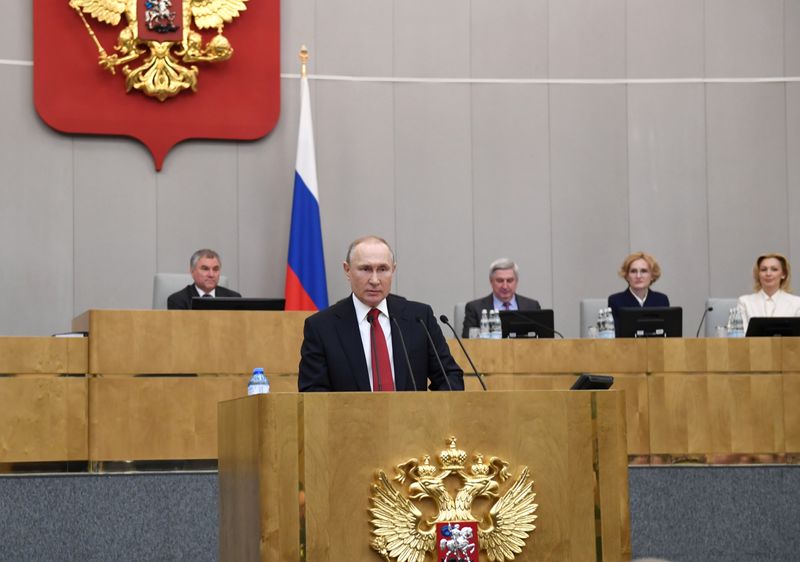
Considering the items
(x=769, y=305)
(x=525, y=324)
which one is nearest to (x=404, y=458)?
(x=525, y=324)

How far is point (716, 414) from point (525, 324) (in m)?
1.10

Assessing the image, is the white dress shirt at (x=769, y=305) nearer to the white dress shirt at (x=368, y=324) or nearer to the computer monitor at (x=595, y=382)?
the white dress shirt at (x=368, y=324)

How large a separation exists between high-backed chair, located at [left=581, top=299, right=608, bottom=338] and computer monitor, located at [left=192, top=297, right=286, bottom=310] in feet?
7.05

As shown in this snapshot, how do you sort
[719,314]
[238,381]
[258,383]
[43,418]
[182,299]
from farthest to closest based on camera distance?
[719,314]
[182,299]
[238,381]
[43,418]
[258,383]

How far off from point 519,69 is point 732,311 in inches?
113

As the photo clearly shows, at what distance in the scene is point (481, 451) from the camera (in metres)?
3.10

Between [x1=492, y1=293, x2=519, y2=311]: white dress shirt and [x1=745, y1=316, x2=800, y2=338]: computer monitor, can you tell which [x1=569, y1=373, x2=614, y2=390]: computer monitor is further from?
[x1=492, y1=293, x2=519, y2=311]: white dress shirt

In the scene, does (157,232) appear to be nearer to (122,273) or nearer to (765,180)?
(122,273)

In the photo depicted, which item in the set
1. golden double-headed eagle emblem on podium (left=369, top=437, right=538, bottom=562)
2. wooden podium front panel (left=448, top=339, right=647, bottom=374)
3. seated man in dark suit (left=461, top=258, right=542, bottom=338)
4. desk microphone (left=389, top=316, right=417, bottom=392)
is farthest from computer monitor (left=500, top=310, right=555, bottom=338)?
golden double-headed eagle emblem on podium (left=369, top=437, right=538, bottom=562)

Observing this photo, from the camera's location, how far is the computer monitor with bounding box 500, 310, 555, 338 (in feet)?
21.7

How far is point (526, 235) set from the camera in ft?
29.4

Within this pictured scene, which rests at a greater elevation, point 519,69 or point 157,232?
point 519,69

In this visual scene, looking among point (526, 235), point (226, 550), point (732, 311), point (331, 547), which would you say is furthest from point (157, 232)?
point (331, 547)

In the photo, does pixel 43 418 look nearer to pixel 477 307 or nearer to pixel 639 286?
pixel 477 307
